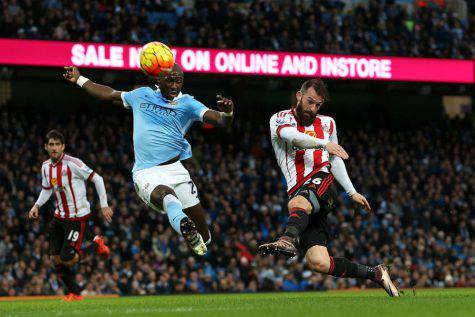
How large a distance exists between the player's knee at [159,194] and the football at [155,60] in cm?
122

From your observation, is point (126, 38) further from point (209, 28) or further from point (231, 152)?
point (231, 152)

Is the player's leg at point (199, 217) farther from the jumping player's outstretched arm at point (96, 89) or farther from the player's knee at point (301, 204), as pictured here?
the jumping player's outstretched arm at point (96, 89)

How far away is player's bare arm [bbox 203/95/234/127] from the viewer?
890cm

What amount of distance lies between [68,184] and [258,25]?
15208 mm

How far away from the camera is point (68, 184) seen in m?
13.2

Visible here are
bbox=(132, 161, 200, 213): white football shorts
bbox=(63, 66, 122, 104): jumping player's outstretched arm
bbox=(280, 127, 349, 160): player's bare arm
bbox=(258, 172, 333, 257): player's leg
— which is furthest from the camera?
bbox=(63, 66, 122, 104): jumping player's outstretched arm

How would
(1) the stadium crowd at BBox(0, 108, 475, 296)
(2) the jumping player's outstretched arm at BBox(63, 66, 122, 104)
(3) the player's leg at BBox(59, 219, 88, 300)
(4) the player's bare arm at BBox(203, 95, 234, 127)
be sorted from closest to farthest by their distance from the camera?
(4) the player's bare arm at BBox(203, 95, 234, 127) → (2) the jumping player's outstretched arm at BBox(63, 66, 122, 104) → (3) the player's leg at BBox(59, 219, 88, 300) → (1) the stadium crowd at BBox(0, 108, 475, 296)

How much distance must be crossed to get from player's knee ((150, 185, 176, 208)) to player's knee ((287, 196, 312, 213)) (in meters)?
1.19

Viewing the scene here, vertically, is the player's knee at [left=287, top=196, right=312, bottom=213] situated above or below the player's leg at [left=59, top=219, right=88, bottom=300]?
above

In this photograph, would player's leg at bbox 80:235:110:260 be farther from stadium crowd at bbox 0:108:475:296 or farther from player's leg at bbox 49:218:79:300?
stadium crowd at bbox 0:108:475:296

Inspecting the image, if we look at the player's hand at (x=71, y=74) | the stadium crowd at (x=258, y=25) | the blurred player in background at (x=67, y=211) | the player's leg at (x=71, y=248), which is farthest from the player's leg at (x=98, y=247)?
the stadium crowd at (x=258, y=25)

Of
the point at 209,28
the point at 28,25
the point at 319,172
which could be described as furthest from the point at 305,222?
the point at 209,28

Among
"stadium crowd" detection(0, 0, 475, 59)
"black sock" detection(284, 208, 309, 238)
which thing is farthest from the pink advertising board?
"black sock" detection(284, 208, 309, 238)

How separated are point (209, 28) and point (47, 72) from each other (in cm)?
487
